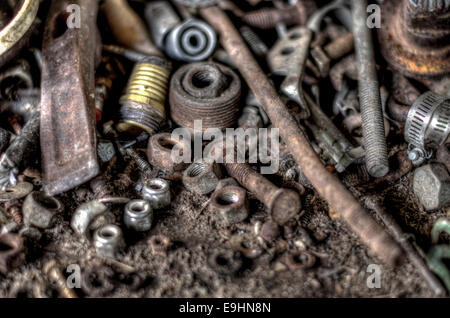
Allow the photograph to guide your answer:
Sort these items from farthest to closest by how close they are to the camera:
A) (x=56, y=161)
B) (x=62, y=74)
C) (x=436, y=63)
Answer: (x=436, y=63)
(x=62, y=74)
(x=56, y=161)

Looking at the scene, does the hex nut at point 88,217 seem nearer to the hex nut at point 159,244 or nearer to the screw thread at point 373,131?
the hex nut at point 159,244

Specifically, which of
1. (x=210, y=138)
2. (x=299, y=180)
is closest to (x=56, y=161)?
(x=210, y=138)

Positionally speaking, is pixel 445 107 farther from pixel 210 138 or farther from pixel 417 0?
pixel 210 138

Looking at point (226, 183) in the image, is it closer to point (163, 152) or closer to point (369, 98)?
point (163, 152)

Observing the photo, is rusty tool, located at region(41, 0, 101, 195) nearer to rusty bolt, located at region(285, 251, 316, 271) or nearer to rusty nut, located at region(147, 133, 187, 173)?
rusty nut, located at region(147, 133, 187, 173)

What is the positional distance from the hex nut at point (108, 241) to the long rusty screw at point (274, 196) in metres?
0.97

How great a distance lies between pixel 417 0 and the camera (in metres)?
3.51

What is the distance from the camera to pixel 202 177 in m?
3.24

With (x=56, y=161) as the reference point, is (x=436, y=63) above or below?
above

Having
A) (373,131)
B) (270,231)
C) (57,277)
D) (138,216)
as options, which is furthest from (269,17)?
(57,277)

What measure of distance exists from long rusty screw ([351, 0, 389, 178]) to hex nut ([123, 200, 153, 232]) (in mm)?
1621

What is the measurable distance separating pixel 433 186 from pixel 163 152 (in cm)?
197

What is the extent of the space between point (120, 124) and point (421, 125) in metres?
2.38

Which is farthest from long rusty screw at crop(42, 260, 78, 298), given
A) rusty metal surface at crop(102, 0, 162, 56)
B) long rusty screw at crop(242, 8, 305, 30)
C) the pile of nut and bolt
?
long rusty screw at crop(242, 8, 305, 30)
